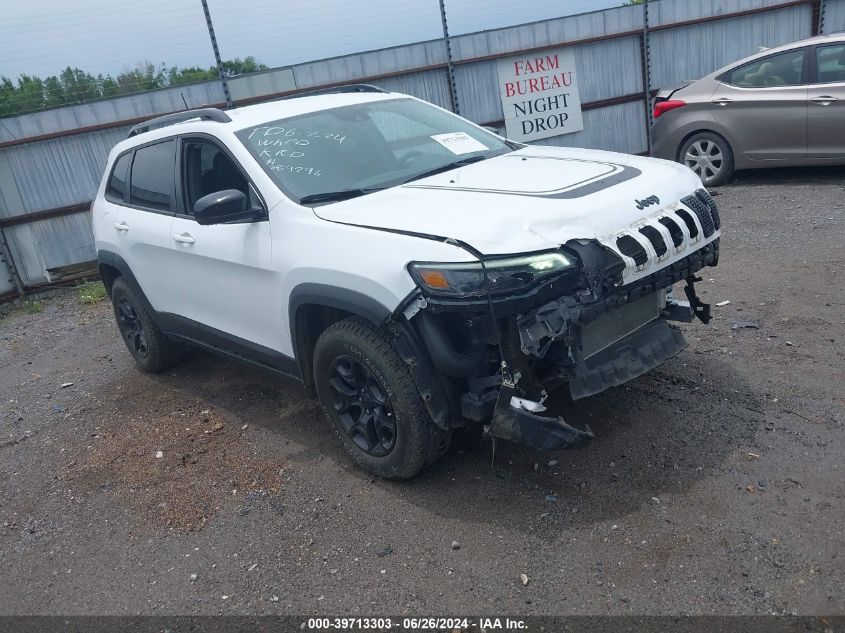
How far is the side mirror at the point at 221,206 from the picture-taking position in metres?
3.82

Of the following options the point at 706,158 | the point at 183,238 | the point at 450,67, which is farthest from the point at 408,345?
the point at 450,67

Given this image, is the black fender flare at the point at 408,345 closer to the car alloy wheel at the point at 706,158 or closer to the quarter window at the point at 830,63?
the car alloy wheel at the point at 706,158

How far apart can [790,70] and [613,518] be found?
7087 mm

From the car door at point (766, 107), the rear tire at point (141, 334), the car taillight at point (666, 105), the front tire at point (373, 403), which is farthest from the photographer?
the car taillight at point (666, 105)

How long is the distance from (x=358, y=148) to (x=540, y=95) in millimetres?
6666

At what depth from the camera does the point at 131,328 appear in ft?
19.6

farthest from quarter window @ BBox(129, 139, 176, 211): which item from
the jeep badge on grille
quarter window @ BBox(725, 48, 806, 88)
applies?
quarter window @ BBox(725, 48, 806, 88)

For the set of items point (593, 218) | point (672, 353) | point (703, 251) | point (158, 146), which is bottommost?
point (672, 353)

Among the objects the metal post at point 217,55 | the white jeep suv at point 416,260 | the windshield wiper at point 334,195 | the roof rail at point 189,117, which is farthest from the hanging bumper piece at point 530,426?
the metal post at point 217,55

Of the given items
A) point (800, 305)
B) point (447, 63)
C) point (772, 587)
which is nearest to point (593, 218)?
point (772, 587)

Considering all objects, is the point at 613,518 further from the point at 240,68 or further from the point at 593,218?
the point at 240,68

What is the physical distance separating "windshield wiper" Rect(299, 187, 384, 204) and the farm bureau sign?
6.77 metres

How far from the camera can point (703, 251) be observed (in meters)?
3.67

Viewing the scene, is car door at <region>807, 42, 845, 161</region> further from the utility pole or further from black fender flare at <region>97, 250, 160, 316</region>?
black fender flare at <region>97, 250, 160, 316</region>
